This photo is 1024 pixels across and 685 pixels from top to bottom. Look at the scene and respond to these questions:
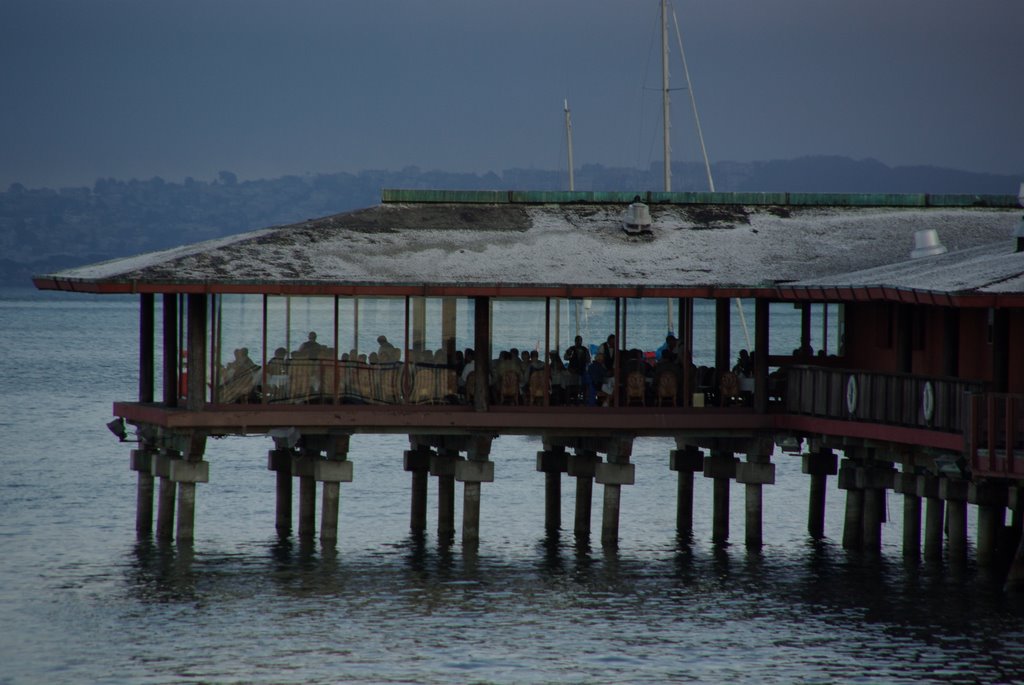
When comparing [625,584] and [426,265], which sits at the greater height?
[426,265]

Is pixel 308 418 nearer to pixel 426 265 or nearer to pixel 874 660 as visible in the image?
pixel 426 265

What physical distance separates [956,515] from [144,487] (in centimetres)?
1519

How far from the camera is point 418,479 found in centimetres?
3819

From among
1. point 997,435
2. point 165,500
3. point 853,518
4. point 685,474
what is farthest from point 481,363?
point 997,435

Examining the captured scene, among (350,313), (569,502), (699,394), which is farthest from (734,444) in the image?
(569,502)

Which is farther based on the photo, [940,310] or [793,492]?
[793,492]

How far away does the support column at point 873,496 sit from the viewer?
3490cm

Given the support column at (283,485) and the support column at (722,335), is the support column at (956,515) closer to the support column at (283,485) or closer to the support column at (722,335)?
the support column at (722,335)

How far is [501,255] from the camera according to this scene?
34.9 m

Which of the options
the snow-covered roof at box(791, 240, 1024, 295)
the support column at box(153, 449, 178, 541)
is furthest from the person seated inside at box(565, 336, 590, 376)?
the support column at box(153, 449, 178, 541)

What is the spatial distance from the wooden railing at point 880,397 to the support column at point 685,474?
4.05 metres

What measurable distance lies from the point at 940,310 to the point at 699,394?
464 cm

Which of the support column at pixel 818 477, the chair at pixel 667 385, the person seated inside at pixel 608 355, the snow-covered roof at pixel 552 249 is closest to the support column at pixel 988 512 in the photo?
the snow-covered roof at pixel 552 249

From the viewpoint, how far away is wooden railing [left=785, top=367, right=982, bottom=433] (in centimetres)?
2959
